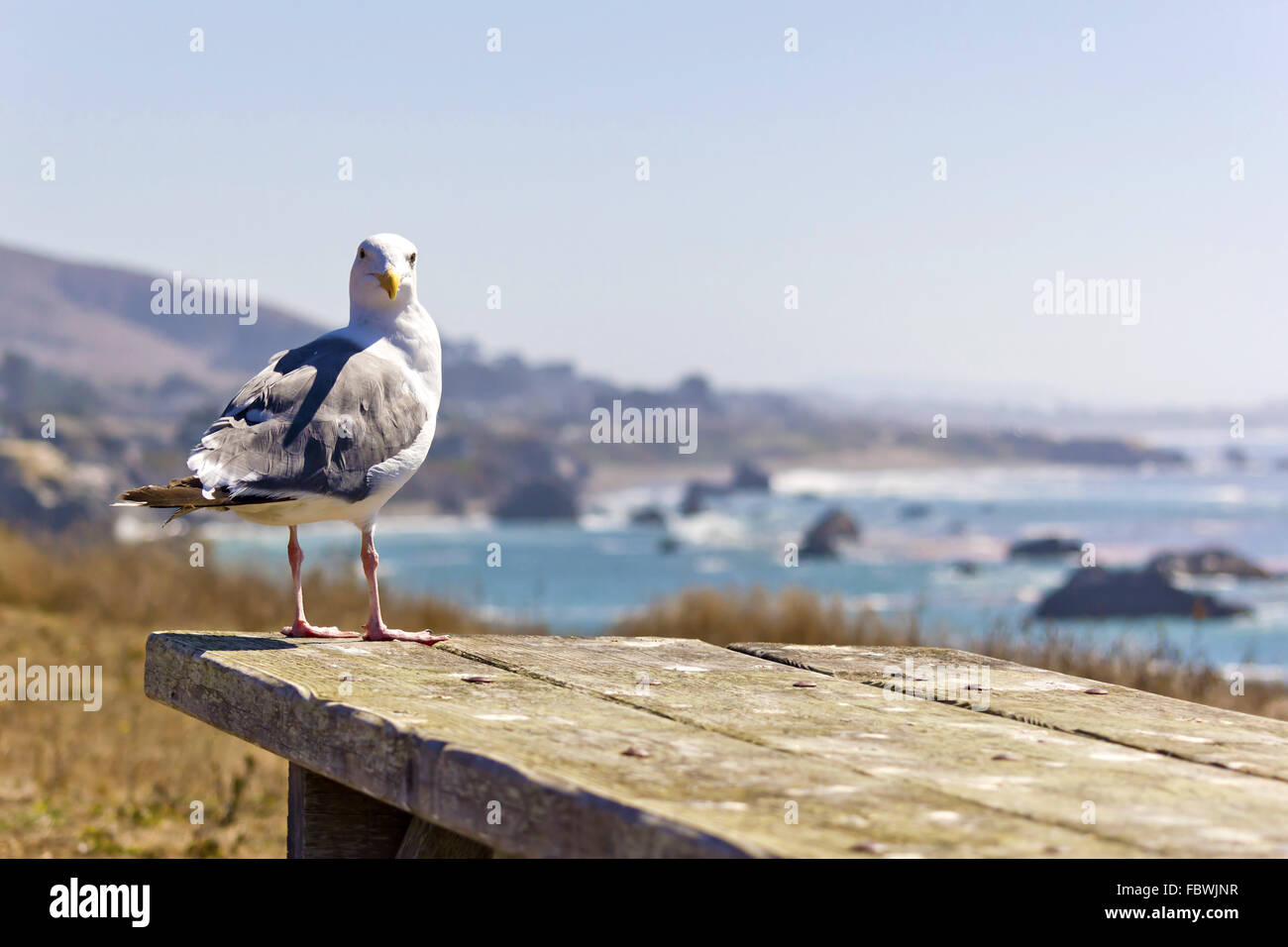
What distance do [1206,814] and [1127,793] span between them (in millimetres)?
169

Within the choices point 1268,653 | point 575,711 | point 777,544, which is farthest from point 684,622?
point 777,544

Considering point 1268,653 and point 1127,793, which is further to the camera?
point 1268,653

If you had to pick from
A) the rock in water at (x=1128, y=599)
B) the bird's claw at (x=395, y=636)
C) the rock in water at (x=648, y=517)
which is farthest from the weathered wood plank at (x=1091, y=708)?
the rock in water at (x=648, y=517)

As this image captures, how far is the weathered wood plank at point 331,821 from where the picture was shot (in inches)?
152

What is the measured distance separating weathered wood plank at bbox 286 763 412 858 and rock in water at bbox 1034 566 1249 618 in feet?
A: 88.0

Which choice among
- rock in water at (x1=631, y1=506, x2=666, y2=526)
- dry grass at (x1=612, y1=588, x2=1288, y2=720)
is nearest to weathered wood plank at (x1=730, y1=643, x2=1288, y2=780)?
dry grass at (x1=612, y1=588, x2=1288, y2=720)

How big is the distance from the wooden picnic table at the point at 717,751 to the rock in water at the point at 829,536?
55.4m

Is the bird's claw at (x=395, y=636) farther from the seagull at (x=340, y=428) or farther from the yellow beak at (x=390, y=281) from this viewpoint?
the yellow beak at (x=390, y=281)

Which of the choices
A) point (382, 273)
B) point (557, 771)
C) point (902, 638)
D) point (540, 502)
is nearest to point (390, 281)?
point (382, 273)

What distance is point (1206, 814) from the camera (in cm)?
258

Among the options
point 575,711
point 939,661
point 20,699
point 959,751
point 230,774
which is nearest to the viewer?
point 959,751

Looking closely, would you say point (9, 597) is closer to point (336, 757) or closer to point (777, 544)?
point (336, 757)

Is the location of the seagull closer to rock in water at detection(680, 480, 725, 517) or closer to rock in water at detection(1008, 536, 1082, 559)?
rock in water at detection(1008, 536, 1082, 559)

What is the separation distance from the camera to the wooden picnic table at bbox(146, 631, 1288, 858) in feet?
8.02
